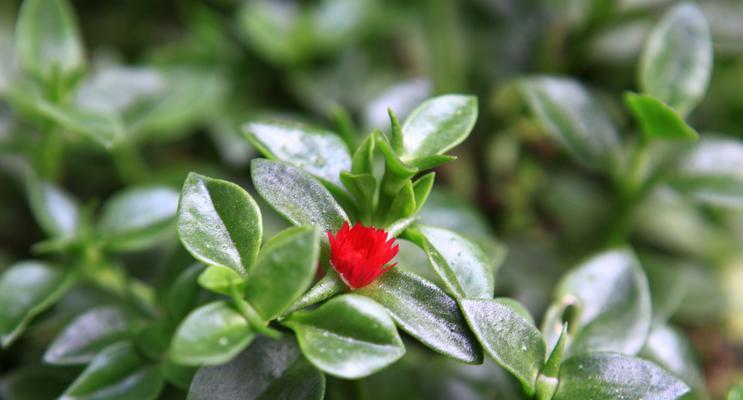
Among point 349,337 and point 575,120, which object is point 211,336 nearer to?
point 349,337

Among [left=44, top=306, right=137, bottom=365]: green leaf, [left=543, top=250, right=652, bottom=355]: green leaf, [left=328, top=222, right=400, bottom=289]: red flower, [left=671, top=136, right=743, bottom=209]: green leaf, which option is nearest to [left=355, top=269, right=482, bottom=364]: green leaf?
[left=328, top=222, right=400, bottom=289]: red flower

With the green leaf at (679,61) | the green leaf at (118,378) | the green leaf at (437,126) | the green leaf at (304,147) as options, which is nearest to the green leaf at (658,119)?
the green leaf at (679,61)

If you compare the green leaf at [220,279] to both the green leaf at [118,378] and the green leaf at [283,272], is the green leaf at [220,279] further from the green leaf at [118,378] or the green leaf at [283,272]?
the green leaf at [118,378]

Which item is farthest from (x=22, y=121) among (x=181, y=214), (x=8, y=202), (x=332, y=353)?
(x=332, y=353)

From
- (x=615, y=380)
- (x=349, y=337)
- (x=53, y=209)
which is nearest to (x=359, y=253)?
(x=349, y=337)

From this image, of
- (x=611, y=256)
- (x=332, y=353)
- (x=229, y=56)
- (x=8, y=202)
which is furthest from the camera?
(x=229, y=56)

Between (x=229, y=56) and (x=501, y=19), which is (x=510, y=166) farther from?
(x=229, y=56)
